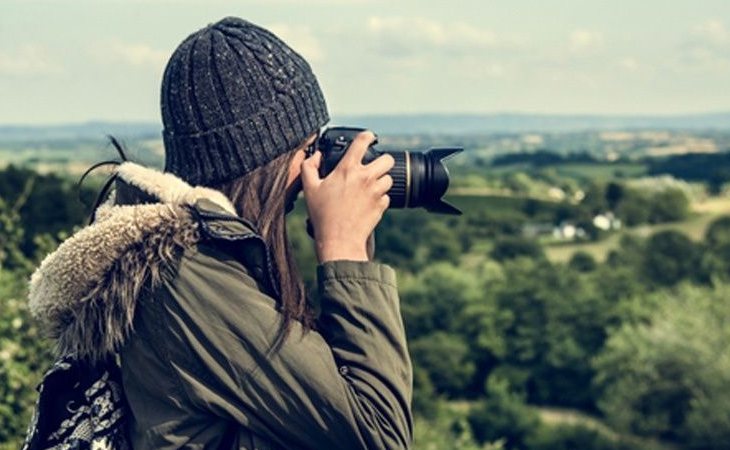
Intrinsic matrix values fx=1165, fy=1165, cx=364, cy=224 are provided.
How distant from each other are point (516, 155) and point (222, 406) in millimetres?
96960

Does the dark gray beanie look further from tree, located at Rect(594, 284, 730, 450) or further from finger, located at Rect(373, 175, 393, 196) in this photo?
tree, located at Rect(594, 284, 730, 450)

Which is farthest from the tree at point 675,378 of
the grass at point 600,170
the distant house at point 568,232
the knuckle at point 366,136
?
the grass at point 600,170

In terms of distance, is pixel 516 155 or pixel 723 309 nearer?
pixel 723 309

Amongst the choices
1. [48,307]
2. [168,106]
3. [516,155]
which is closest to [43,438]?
[48,307]

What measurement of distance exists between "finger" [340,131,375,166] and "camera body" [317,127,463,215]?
0.05 ft

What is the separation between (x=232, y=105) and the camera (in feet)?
6.29

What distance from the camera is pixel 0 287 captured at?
642 centimetres

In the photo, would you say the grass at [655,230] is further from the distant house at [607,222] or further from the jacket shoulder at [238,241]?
the jacket shoulder at [238,241]

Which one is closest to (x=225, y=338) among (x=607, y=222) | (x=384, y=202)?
(x=384, y=202)

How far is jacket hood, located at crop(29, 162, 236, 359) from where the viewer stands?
1774 millimetres

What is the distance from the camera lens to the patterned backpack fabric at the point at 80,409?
6.00 ft

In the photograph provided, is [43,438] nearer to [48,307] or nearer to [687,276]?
[48,307]

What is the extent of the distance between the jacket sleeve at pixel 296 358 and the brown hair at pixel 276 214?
0.03 m

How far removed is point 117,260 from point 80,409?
0.25 metres
